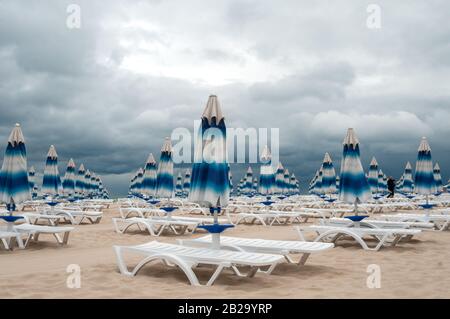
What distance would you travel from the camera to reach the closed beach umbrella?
36.4 ft

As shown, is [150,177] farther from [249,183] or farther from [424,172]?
[249,183]

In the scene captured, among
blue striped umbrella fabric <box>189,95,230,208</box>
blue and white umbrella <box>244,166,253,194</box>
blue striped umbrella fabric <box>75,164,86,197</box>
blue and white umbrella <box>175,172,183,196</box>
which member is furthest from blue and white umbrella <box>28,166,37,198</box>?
blue striped umbrella fabric <box>189,95,230,208</box>

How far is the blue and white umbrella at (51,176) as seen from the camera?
40.1 ft

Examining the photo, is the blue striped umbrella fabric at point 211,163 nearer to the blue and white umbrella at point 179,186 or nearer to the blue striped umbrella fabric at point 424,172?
the blue striped umbrella fabric at point 424,172

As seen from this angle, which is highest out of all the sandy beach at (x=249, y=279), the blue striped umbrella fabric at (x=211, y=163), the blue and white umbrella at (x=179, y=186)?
the blue striped umbrella fabric at (x=211, y=163)

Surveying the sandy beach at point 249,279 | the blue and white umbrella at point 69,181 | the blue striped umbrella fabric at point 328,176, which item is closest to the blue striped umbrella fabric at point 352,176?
the sandy beach at point 249,279

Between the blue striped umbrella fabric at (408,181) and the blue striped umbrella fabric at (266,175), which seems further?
the blue striped umbrella fabric at (408,181)

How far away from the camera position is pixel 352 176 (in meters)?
8.28

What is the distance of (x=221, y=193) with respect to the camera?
5.23 m

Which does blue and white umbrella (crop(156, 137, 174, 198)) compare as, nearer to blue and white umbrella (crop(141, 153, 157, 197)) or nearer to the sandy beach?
the sandy beach

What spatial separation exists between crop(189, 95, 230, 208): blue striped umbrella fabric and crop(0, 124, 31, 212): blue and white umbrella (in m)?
4.27

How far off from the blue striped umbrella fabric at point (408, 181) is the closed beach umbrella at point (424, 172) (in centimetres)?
1376

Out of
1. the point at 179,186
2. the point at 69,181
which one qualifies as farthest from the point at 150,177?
the point at 179,186
